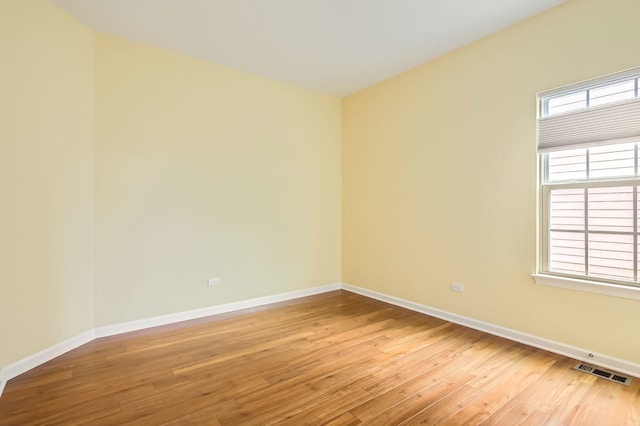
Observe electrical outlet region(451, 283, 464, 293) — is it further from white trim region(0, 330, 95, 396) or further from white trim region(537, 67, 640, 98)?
white trim region(0, 330, 95, 396)

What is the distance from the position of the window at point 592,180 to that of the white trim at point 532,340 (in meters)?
0.61

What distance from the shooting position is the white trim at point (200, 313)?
3262mm

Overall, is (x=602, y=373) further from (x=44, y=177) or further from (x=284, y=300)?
(x=44, y=177)

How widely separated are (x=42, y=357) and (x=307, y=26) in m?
3.78

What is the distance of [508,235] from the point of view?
124 inches

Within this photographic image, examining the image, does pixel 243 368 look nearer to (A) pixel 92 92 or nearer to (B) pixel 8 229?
(B) pixel 8 229

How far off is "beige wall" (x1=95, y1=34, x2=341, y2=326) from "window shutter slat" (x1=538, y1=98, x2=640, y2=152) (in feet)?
9.62

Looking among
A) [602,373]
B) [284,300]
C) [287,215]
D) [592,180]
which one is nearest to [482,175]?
[592,180]

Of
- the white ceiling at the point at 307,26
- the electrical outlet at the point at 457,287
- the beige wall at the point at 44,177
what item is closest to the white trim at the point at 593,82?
the white ceiling at the point at 307,26

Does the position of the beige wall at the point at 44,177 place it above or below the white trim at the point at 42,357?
above

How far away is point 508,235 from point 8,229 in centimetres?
435

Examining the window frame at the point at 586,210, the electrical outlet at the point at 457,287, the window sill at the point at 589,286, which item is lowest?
the electrical outlet at the point at 457,287

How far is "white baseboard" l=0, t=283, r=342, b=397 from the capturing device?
2492mm

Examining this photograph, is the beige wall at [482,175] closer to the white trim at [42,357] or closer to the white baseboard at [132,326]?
the white baseboard at [132,326]
